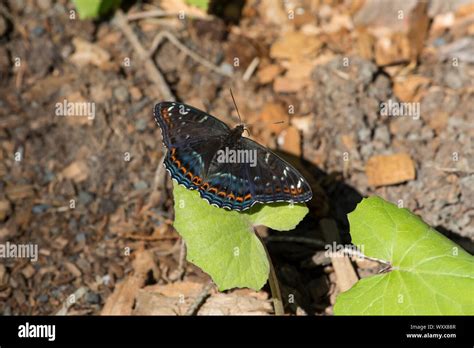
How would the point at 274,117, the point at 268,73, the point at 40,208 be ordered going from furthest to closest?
1. the point at 268,73
2. the point at 274,117
3. the point at 40,208

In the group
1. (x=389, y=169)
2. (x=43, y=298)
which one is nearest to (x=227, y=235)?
(x=43, y=298)

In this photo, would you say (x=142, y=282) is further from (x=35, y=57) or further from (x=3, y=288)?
(x=35, y=57)

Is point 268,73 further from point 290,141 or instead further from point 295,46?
point 290,141

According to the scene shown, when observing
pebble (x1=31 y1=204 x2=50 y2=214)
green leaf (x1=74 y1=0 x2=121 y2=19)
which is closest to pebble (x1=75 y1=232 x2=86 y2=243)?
pebble (x1=31 y1=204 x2=50 y2=214)

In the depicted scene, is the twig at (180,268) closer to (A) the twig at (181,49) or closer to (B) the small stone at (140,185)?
(B) the small stone at (140,185)

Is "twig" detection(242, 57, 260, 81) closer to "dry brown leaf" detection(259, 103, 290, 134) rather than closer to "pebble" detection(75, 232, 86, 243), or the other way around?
"dry brown leaf" detection(259, 103, 290, 134)

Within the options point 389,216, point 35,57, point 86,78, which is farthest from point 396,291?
point 35,57
